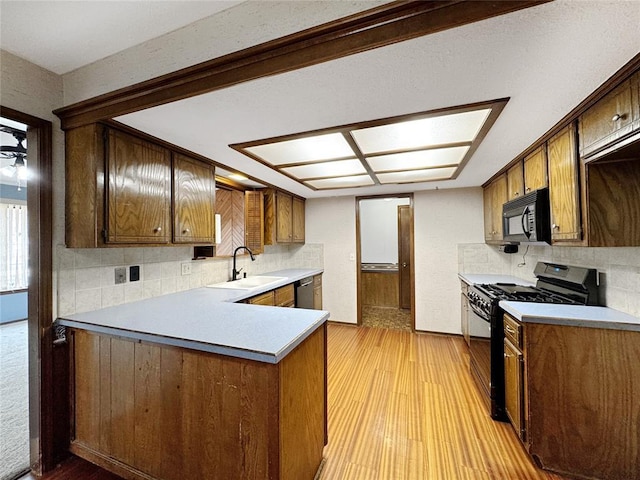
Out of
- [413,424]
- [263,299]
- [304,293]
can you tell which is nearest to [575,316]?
[413,424]

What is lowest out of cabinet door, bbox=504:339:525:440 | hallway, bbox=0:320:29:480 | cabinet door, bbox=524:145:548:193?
hallway, bbox=0:320:29:480

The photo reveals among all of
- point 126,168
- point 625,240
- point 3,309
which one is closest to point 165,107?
point 126,168

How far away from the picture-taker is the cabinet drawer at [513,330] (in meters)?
1.68

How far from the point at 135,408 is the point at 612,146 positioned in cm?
273

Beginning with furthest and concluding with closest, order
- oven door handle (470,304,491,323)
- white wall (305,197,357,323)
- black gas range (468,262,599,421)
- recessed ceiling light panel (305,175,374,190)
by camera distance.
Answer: white wall (305,197,357,323)
recessed ceiling light panel (305,175,374,190)
oven door handle (470,304,491,323)
black gas range (468,262,599,421)

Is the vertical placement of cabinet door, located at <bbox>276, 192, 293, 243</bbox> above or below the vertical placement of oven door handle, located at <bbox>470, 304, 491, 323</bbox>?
above

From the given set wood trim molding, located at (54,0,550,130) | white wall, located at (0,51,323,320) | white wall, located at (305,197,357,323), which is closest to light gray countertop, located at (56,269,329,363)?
white wall, located at (0,51,323,320)

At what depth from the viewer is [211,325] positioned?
144cm

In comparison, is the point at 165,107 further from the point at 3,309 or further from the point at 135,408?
the point at 3,309

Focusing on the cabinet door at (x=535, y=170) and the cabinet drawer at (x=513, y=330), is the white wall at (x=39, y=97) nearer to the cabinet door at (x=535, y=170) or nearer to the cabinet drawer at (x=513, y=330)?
the cabinet drawer at (x=513, y=330)

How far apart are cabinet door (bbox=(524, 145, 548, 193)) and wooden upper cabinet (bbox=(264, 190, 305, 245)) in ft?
8.92

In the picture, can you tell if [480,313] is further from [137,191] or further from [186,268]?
A: [137,191]

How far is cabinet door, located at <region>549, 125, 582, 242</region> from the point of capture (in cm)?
160

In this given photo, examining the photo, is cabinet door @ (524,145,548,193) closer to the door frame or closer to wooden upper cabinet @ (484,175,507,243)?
wooden upper cabinet @ (484,175,507,243)
